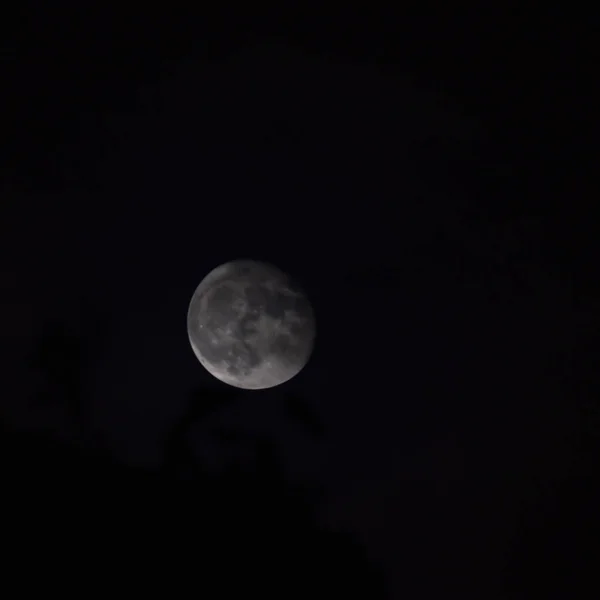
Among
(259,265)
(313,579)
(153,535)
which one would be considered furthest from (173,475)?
(259,265)

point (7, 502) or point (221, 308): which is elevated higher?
point (221, 308)

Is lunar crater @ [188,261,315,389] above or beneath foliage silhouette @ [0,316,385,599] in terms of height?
above

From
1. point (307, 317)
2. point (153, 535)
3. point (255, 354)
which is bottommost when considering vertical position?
point (153, 535)

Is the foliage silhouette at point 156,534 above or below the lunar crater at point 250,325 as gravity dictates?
below

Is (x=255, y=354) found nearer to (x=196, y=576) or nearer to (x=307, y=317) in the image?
(x=307, y=317)

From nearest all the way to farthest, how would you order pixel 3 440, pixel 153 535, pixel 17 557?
pixel 17 557, pixel 3 440, pixel 153 535

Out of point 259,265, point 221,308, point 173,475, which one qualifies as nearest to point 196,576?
point 173,475

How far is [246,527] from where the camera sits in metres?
9.52

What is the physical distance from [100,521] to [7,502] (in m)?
1.32

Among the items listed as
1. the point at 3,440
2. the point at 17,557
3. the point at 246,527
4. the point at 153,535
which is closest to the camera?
the point at 17,557

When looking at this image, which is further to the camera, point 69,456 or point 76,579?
point 69,456

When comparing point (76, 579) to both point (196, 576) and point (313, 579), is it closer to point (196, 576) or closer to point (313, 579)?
point (196, 576)

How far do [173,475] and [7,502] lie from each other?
7.94ft

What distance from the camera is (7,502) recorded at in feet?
24.6
